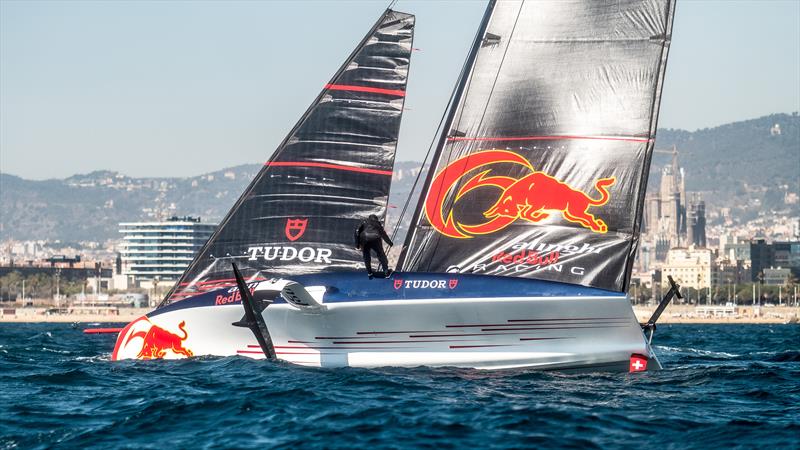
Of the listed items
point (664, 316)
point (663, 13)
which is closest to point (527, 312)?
point (663, 13)

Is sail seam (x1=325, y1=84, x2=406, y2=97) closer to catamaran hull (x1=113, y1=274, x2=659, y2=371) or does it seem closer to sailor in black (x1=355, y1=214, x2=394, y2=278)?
sailor in black (x1=355, y1=214, x2=394, y2=278)

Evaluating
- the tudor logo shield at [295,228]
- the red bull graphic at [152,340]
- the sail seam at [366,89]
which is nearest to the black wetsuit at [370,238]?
the tudor logo shield at [295,228]

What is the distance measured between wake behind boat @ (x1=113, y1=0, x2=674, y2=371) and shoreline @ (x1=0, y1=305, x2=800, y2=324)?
123 metres

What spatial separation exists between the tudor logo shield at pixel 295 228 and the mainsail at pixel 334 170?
2 cm

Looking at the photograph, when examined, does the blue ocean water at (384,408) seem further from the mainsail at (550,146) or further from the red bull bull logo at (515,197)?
the red bull bull logo at (515,197)

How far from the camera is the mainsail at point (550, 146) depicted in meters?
20.5

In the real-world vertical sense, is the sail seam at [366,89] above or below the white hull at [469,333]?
above

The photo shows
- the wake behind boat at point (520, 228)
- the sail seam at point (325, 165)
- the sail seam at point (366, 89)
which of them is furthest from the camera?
the sail seam at point (366, 89)

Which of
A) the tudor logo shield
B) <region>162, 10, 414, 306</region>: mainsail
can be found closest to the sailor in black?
<region>162, 10, 414, 306</region>: mainsail

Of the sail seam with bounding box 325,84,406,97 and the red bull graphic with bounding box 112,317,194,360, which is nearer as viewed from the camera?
the red bull graphic with bounding box 112,317,194,360

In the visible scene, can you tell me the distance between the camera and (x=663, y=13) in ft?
66.5

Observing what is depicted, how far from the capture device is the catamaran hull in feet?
64.7

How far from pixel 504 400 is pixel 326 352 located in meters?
4.62

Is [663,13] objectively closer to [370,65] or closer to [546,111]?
[546,111]
